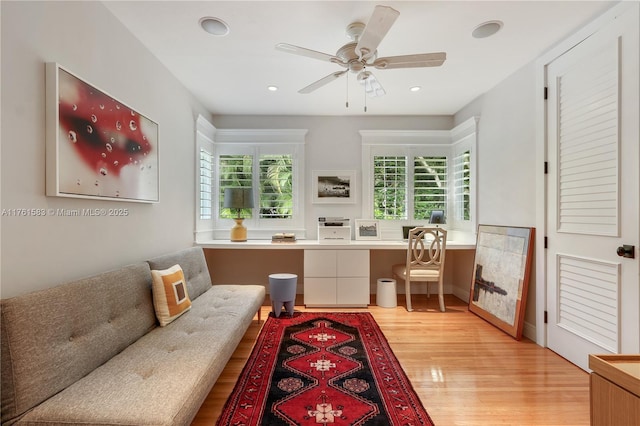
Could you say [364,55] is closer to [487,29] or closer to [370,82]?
[370,82]

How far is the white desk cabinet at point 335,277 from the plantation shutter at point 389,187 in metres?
0.96

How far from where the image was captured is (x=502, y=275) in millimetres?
3025

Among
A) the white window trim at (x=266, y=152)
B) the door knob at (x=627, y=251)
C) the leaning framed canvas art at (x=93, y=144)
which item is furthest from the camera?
the white window trim at (x=266, y=152)

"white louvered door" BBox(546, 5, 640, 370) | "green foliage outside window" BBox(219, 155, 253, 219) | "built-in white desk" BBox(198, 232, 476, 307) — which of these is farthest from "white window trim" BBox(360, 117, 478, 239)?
"white louvered door" BBox(546, 5, 640, 370)

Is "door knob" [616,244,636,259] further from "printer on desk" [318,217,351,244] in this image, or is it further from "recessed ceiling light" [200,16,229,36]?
"recessed ceiling light" [200,16,229,36]

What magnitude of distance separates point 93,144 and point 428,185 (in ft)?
12.8

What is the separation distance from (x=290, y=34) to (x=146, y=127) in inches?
54.8

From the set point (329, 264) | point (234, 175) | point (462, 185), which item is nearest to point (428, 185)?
point (462, 185)

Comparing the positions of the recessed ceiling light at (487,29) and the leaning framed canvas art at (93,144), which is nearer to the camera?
the leaning framed canvas art at (93,144)

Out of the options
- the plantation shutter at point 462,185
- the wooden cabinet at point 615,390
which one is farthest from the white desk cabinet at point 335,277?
the wooden cabinet at point 615,390

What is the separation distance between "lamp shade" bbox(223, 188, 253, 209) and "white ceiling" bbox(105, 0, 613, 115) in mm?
1141

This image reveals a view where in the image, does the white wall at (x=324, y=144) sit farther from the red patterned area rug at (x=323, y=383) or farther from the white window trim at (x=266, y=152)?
the red patterned area rug at (x=323, y=383)

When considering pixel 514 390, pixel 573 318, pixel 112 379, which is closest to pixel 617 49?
pixel 573 318

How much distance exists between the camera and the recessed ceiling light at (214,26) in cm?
218
